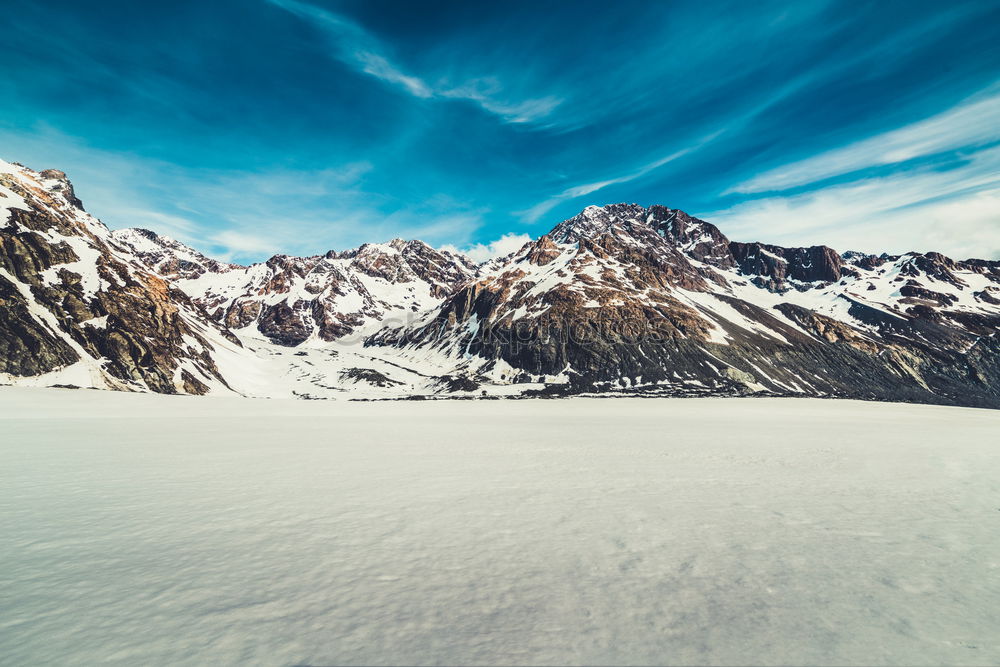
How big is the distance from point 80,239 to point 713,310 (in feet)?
632

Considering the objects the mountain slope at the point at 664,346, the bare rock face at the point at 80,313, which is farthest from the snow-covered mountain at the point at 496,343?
the mountain slope at the point at 664,346

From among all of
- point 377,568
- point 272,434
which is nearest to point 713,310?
point 272,434

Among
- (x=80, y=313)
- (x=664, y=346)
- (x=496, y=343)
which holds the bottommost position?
(x=664, y=346)

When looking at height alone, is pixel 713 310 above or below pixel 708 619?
above

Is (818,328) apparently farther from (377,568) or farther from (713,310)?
(377,568)

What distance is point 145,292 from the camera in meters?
98.8

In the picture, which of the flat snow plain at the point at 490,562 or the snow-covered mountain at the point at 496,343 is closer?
the flat snow plain at the point at 490,562

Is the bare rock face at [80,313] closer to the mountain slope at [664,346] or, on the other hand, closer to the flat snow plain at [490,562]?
the flat snow plain at [490,562]

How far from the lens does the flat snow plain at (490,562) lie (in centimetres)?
572

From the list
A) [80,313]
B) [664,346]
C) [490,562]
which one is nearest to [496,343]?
[664,346]

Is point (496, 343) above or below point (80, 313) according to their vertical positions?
above

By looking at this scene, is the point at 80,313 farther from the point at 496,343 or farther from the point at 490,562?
the point at 490,562

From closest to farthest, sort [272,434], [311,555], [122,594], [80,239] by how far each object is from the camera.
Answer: [122,594] → [311,555] → [272,434] → [80,239]

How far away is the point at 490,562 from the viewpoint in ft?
27.8
